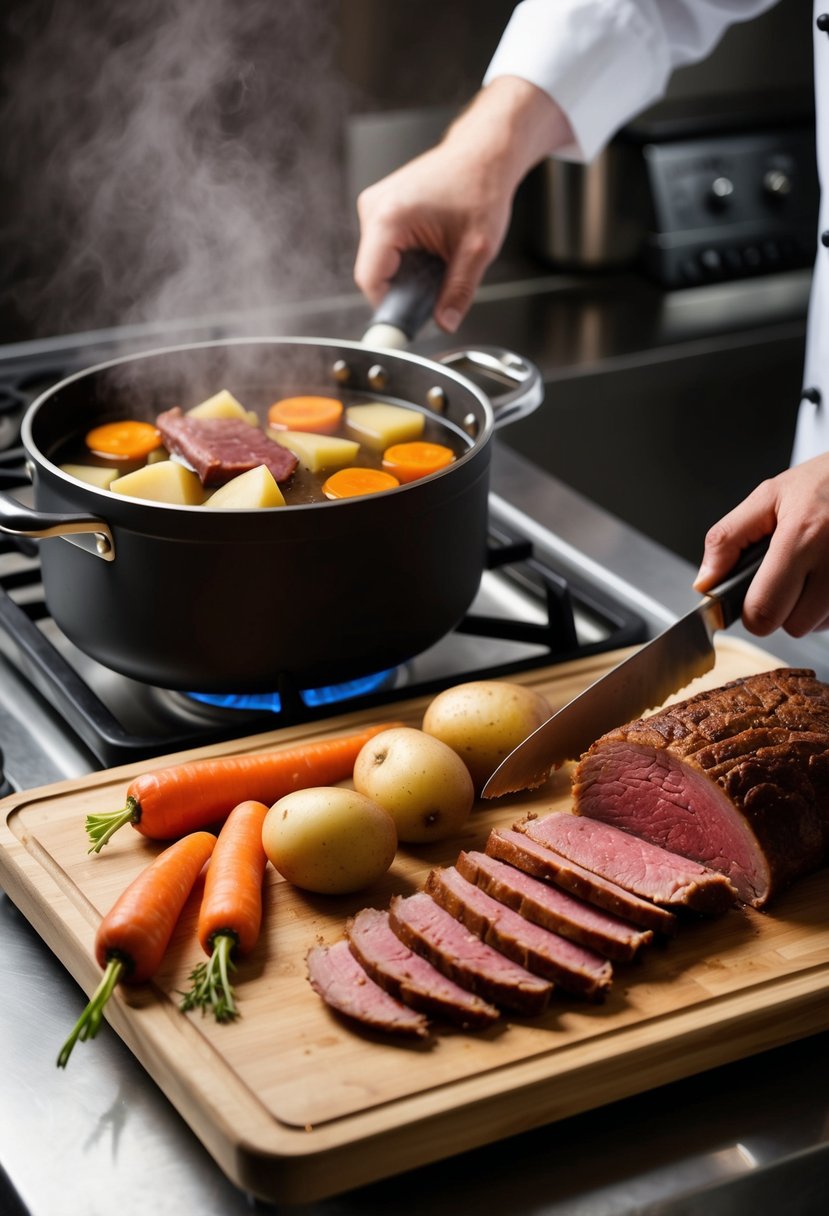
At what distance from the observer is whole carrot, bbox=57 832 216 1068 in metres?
1.08

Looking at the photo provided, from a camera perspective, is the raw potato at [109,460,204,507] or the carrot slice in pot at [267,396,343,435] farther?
the carrot slice in pot at [267,396,343,435]

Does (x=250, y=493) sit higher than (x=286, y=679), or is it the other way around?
(x=250, y=493)

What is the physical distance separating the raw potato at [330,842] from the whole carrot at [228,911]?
0.03 metres

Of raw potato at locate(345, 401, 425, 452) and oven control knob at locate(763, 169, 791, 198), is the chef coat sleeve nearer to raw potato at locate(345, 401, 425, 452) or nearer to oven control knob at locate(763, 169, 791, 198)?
raw potato at locate(345, 401, 425, 452)

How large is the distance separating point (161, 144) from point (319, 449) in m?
1.32

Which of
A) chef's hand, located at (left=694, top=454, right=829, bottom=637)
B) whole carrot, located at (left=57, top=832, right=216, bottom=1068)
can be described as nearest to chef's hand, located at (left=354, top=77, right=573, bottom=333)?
chef's hand, located at (left=694, top=454, right=829, bottom=637)

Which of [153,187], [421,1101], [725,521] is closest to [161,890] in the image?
[421,1101]

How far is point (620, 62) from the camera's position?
1998 mm

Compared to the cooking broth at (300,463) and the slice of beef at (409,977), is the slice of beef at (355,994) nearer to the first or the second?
the slice of beef at (409,977)

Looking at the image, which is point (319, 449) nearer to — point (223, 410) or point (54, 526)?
point (223, 410)

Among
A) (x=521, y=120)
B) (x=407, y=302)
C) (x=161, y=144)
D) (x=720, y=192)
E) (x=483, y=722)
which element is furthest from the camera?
(x=720, y=192)

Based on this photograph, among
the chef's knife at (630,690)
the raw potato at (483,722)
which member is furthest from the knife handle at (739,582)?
the raw potato at (483,722)

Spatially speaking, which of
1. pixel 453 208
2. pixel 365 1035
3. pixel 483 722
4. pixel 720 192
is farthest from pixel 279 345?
pixel 720 192

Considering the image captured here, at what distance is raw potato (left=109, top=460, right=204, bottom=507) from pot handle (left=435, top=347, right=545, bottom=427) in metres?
0.36
